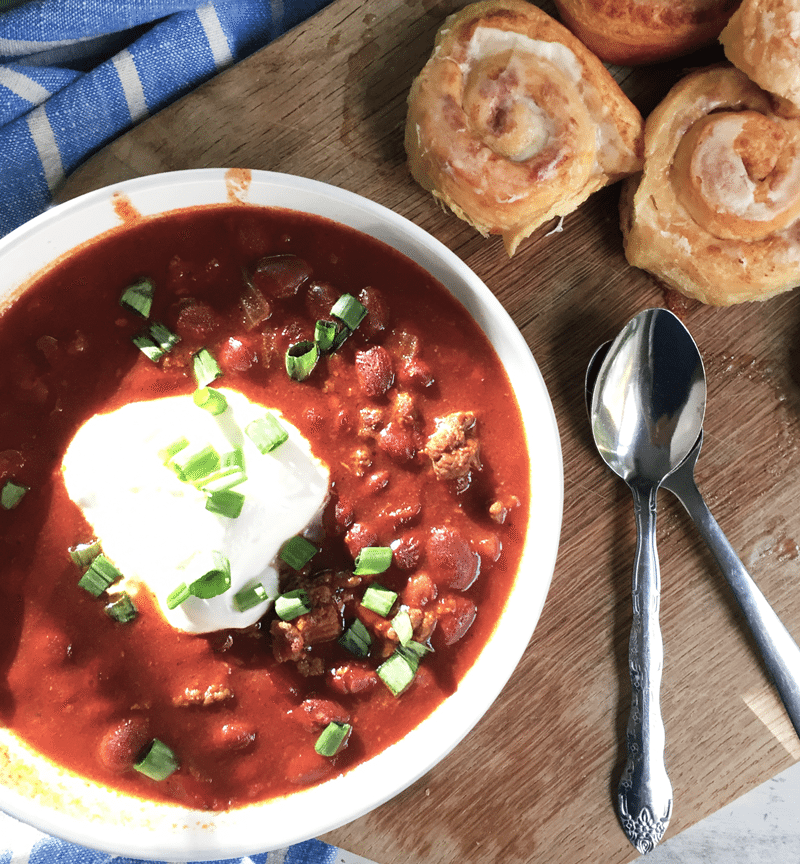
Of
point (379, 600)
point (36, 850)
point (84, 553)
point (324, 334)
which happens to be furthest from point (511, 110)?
point (36, 850)

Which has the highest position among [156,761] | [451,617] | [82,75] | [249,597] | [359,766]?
[82,75]

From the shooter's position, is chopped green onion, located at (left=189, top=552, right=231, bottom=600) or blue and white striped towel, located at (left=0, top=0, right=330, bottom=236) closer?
chopped green onion, located at (left=189, top=552, right=231, bottom=600)

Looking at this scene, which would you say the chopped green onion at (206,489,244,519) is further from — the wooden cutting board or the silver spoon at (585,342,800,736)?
the silver spoon at (585,342,800,736)

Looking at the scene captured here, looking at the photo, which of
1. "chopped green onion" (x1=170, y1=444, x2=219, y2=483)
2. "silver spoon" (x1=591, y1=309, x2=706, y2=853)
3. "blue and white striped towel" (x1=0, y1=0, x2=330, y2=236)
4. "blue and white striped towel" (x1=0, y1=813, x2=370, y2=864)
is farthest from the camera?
"blue and white striped towel" (x1=0, y1=813, x2=370, y2=864)

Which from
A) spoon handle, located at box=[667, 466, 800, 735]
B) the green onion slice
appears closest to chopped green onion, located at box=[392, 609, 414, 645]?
spoon handle, located at box=[667, 466, 800, 735]

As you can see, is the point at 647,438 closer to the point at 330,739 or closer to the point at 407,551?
the point at 407,551

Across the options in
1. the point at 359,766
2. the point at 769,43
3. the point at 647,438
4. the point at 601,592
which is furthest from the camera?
the point at 601,592

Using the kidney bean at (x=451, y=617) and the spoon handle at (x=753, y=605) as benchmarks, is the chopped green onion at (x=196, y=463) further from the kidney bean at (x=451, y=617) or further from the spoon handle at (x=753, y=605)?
the spoon handle at (x=753, y=605)
